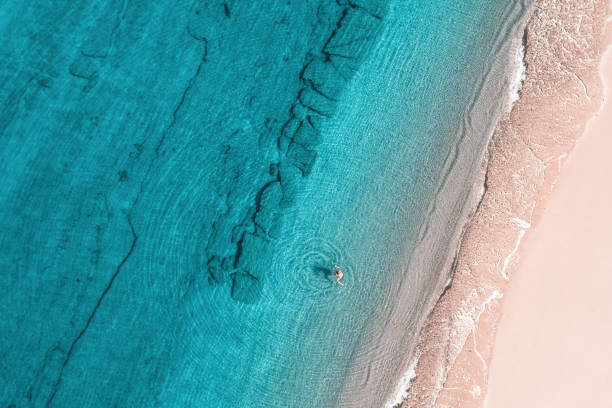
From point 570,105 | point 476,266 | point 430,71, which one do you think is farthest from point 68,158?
point 570,105

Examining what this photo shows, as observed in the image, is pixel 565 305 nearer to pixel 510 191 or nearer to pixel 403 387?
pixel 510 191

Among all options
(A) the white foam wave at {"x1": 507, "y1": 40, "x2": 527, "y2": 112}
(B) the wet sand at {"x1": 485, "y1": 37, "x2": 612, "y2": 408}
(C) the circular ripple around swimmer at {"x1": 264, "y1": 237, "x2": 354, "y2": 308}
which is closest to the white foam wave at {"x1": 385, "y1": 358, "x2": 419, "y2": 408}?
(B) the wet sand at {"x1": 485, "y1": 37, "x2": 612, "y2": 408}

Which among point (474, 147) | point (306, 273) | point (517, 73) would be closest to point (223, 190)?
point (306, 273)

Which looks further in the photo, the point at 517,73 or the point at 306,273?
the point at 517,73

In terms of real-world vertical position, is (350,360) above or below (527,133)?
below

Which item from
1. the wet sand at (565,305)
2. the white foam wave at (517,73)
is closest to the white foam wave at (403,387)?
the wet sand at (565,305)

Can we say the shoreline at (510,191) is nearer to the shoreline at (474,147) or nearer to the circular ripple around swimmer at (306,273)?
the shoreline at (474,147)

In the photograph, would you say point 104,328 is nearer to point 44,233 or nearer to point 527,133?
point 44,233
